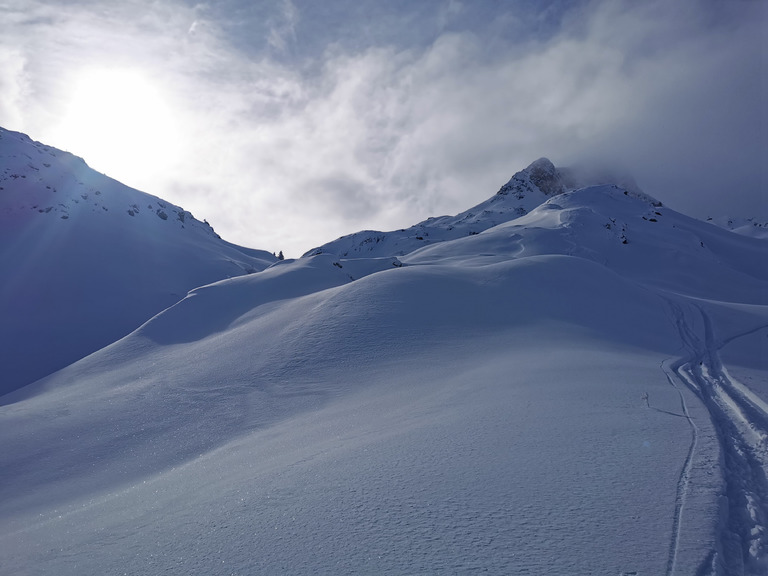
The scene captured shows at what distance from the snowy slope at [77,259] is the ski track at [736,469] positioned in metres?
49.7

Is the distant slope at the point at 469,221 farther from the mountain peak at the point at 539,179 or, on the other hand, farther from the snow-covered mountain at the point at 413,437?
the snow-covered mountain at the point at 413,437

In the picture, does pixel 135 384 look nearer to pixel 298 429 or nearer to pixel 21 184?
pixel 298 429

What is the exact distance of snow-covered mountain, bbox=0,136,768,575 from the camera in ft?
16.7

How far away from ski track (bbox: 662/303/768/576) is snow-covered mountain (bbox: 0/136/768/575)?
0.04 meters

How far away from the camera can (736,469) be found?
21.1 feet

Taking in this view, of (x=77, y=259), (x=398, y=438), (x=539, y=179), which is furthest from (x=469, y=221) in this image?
(x=398, y=438)

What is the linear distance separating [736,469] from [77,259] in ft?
232

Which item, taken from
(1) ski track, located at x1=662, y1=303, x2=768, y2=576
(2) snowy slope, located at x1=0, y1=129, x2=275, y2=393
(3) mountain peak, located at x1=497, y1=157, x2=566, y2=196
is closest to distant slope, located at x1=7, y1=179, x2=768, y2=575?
(1) ski track, located at x1=662, y1=303, x2=768, y2=576

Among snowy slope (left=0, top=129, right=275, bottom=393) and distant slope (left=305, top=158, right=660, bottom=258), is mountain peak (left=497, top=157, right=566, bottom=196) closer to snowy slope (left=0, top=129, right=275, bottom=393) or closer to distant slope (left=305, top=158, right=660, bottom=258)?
distant slope (left=305, top=158, right=660, bottom=258)

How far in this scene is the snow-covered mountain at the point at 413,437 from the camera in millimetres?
5078

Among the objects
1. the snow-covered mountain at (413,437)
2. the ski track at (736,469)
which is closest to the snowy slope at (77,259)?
the snow-covered mountain at (413,437)

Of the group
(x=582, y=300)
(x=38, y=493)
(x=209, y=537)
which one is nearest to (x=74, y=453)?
(x=38, y=493)

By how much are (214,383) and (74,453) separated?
15.2ft

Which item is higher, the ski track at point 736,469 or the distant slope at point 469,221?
the distant slope at point 469,221
